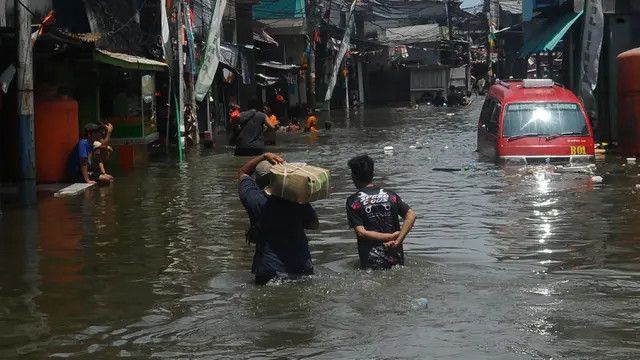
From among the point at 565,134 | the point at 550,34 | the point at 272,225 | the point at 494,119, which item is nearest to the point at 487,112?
the point at 494,119

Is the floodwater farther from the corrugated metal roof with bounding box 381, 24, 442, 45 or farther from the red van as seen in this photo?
the corrugated metal roof with bounding box 381, 24, 442, 45

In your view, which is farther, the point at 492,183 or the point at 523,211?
the point at 492,183

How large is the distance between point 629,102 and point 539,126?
2.63 metres

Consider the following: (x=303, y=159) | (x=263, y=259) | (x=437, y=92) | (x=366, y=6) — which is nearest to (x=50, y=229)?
(x=263, y=259)

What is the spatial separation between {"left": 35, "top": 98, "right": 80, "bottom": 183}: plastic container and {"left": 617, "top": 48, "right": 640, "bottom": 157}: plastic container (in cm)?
1078

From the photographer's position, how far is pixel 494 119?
21.3m

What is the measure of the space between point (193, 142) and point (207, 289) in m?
19.7

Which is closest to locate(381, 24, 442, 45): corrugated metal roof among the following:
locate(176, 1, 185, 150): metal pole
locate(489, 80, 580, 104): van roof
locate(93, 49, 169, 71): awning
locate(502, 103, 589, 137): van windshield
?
locate(176, 1, 185, 150): metal pole

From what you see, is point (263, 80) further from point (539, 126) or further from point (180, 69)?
point (539, 126)

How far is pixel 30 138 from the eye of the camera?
51.0 ft

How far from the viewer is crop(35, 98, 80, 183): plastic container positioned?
60.8 feet

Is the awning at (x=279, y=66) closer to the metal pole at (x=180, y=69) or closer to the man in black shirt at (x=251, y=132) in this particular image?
the metal pole at (x=180, y=69)

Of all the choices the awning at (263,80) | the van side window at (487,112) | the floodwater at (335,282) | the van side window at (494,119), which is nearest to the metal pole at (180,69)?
the van side window at (487,112)

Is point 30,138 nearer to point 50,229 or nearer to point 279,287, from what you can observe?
point 50,229
